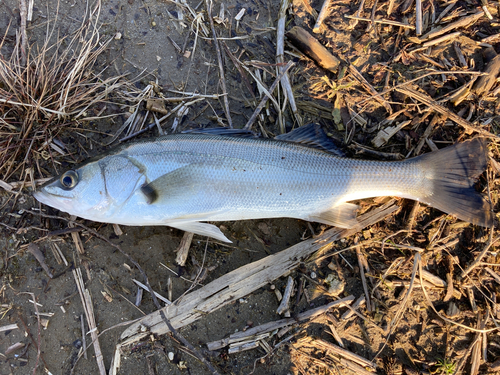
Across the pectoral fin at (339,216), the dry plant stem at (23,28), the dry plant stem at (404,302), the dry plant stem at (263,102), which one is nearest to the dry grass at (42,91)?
the dry plant stem at (23,28)

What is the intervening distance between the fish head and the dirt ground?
1.93 feet

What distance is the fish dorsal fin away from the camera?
3.59 metres

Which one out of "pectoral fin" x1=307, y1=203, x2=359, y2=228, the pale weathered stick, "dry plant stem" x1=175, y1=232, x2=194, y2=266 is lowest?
the pale weathered stick

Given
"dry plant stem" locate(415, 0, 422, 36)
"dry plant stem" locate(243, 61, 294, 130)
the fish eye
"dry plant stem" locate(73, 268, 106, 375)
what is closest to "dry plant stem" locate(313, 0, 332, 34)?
"dry plant stem" locate(243, 61, 294, 130)

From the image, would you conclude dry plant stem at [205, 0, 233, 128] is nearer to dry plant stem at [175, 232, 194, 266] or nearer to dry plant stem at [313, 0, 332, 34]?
dry plant stem at [313, 0, 332, 34]

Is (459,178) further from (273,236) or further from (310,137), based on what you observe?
(273,236)

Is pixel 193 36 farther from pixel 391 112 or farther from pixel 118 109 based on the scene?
pixel 391 112

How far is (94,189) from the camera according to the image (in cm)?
330

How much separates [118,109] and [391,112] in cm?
375

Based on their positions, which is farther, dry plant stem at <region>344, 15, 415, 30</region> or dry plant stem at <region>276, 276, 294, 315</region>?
dry plant stem at <region>344, 15, 415, 30</region>

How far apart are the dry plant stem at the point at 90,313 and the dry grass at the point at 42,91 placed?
162cm

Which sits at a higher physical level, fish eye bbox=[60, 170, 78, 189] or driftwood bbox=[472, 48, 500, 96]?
driftwood bbox=[472, 48, 500, 96]

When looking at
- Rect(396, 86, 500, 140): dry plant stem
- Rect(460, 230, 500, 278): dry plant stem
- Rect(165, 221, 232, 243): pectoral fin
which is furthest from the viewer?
Rect(396, 86, 500, 140): dry plant stem

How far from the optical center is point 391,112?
3904mm
